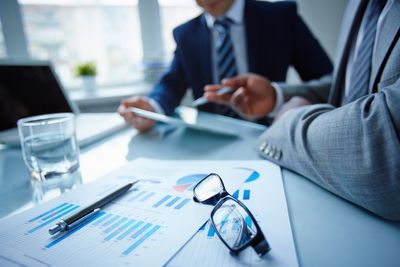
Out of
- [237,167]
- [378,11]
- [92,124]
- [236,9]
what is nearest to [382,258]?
[237,167]

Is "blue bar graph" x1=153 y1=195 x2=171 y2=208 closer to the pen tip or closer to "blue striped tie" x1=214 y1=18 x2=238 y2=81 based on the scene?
the pen tip

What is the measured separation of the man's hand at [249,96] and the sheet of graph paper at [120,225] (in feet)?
1.07

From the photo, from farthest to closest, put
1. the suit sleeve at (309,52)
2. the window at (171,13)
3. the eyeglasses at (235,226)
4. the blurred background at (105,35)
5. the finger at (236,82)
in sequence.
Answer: the window at (171,13) → the blurred background at (105,35) → the suit sleeve at (309,52) → the finger at (236,82) → the eyeglasses at (235,226)

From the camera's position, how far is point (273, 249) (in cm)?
24

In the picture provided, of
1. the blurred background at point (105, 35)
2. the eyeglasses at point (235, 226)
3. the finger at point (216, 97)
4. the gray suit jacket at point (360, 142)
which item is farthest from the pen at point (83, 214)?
the blurred background at point (105, 35)

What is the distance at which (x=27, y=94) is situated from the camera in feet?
2.50

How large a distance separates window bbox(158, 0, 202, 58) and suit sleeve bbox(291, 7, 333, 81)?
0.77 meters

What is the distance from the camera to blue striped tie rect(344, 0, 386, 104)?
0.50 meters

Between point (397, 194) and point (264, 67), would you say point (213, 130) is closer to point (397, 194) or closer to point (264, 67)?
point (397, 194)

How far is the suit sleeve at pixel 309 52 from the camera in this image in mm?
1019

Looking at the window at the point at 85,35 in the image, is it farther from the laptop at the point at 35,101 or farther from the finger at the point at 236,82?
the finger at the point at 236,82

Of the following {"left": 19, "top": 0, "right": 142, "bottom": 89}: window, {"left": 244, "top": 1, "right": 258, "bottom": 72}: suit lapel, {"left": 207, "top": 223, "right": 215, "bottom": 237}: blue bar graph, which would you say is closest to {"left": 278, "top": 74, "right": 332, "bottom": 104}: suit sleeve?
{"left": 244, "top": 1, "right": 258, "bottom": 72}: suit lapel

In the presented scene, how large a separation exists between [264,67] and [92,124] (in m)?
0.73

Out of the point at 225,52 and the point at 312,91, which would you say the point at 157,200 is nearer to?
the point at 312,91
